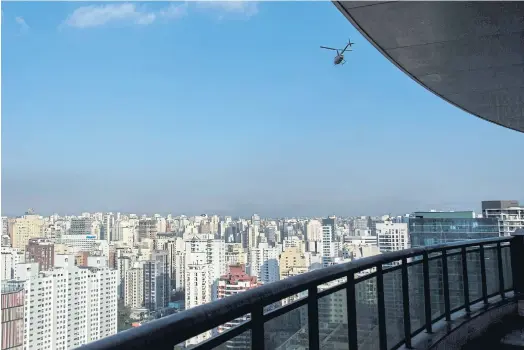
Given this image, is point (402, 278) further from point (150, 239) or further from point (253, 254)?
point (150, 239)

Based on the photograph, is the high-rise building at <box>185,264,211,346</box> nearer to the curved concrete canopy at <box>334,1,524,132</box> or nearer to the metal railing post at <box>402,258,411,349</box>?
the metal railing post at <box>402,258,411,349</box>

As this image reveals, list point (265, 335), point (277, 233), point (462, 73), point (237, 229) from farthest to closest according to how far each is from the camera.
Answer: point (237, 229) → point (277, 233) → point (462, 73) → point (265, 335)

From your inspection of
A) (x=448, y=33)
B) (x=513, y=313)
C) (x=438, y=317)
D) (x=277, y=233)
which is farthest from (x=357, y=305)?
(x=277, y=233)

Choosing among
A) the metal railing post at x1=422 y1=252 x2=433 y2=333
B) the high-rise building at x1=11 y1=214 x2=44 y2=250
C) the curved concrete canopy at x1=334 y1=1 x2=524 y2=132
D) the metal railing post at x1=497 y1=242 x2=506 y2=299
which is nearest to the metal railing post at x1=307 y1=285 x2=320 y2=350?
the metal railing post at x1=422 y1=252 x2=433 y2=333

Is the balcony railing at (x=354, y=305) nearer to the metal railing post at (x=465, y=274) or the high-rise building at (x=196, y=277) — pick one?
the metal railing post at (x=465, y=274)

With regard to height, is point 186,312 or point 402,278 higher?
point 186,312

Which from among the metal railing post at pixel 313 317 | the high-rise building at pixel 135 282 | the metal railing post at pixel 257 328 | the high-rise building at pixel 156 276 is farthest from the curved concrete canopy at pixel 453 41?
the high-rise building at pixel 135 282
